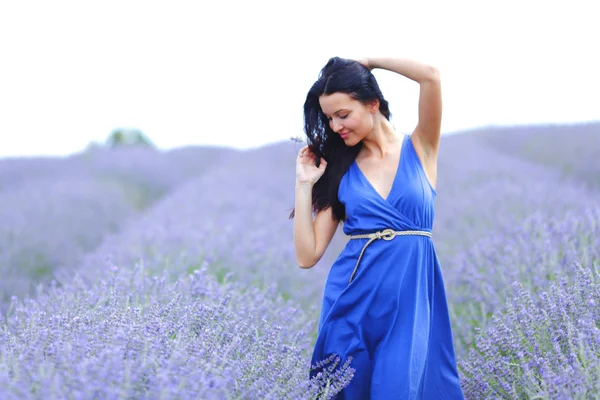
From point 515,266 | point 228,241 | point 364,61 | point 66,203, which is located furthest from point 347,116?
point 66,203

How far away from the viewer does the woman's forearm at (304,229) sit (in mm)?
2295

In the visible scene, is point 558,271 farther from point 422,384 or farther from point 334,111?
point 334,111

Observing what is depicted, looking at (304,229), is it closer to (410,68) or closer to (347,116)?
(347,116)

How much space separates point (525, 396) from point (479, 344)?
30 centimetres

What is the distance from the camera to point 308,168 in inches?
93.0

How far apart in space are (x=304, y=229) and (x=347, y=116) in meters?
0.42

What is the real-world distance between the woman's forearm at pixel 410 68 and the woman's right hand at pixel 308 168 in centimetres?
41

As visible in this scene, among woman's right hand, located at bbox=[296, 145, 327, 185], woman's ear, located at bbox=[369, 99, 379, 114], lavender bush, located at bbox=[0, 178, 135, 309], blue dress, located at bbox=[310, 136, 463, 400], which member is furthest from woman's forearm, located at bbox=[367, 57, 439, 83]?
lavender bush, located at bbox=[0, 178, 135, 309]

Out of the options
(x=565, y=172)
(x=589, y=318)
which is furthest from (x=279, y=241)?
(x=565, y=172)

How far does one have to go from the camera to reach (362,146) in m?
2.36

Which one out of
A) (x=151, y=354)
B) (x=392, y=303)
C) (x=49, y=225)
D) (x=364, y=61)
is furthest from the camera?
(x=49, y=225)

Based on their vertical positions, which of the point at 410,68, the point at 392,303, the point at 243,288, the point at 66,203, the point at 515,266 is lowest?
the point at 66,203

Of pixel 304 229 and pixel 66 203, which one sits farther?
pixel 66 203

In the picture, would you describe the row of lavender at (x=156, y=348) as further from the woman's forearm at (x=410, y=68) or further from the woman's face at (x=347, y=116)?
the woman's forearm at (x=410, y=68)
